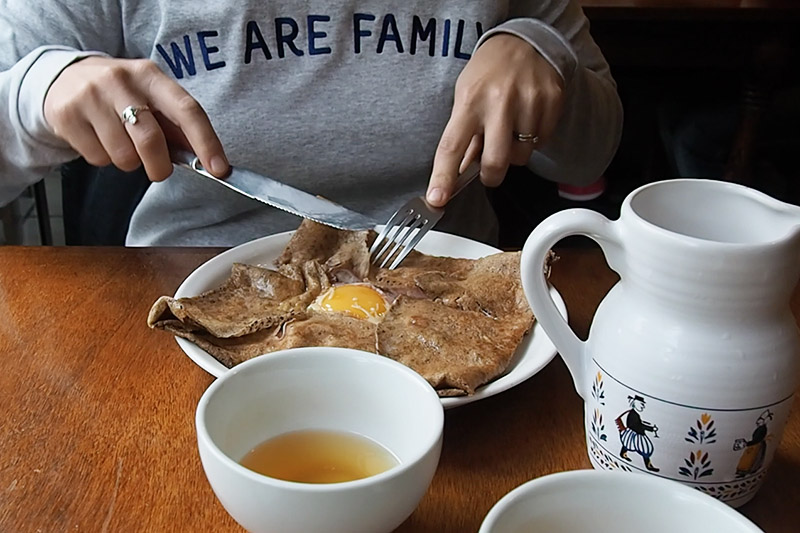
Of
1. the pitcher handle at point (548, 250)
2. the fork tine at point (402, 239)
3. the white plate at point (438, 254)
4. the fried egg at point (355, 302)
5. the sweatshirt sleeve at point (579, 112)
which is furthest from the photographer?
the sweatshirt sleeve at point (579, 112)

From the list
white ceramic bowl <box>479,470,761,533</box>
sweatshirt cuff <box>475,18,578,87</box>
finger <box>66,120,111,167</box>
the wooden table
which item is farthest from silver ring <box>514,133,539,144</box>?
white ceramic bowl <box>479,470,761,533</box>

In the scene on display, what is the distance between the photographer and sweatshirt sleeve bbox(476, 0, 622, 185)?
134cm

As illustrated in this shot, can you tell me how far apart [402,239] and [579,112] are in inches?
→ 19.1

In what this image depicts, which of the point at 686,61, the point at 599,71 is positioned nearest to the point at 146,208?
the point at 599,71

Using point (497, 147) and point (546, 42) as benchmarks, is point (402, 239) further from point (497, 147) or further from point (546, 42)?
point (546, 42)

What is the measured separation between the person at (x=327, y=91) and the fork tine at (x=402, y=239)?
0.06 meters

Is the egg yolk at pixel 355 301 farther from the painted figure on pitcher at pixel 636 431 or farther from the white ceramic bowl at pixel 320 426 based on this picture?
the painted figure on pitcher at pixel 636 431

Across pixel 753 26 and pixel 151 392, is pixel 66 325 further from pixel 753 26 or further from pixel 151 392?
pixel 753 26

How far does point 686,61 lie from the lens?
88.7 inches

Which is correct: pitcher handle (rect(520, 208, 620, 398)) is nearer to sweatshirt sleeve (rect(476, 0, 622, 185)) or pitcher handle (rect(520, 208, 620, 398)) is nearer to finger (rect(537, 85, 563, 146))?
finger (rect(537, 85, 563, 146))

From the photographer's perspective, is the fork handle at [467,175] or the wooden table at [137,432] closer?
the wooden table at [137,432]

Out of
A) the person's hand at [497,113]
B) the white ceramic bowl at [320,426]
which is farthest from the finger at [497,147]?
the white ceramic bowl at [320,426]

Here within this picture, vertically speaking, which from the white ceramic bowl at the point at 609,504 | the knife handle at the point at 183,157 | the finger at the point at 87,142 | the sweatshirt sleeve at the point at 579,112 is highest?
the white ceramic bowl at the point at 609,504

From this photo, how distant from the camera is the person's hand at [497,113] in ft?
3.41
